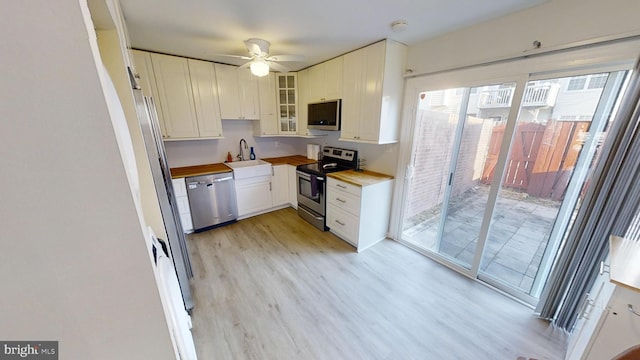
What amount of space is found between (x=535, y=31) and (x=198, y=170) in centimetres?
396

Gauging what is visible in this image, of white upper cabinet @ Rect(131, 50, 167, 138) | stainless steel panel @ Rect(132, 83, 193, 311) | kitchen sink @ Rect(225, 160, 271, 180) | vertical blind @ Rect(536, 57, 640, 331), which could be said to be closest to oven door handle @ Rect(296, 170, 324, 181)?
kitchen sink @ Rect(225, 160, 271, 180)

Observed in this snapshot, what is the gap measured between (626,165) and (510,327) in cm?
142

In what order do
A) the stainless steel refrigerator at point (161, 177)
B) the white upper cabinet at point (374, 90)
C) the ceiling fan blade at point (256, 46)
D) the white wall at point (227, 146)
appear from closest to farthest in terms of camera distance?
1. the stainless steel refrigerator at point (161, 177)
2. the ceiling fan blade at point (256, 46)
3. the white upper cabinet at point (374, 90)
4. the white wall at point (227, 146)

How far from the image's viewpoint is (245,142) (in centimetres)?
385

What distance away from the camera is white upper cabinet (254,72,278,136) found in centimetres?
354

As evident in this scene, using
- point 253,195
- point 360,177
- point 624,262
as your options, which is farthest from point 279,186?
point 624,262

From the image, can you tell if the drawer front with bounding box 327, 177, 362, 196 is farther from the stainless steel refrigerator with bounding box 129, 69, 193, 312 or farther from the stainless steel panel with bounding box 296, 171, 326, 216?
the stainless steel refrigerator with bounding box 129, 69, 193, 312

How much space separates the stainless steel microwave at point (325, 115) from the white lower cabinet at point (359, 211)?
79 cm

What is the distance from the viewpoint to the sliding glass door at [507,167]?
5.36 ft

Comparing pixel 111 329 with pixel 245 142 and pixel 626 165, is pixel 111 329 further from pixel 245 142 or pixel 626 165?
pixel 245 142

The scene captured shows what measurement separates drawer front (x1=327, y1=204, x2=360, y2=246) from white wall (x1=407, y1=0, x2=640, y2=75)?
6.37 ft

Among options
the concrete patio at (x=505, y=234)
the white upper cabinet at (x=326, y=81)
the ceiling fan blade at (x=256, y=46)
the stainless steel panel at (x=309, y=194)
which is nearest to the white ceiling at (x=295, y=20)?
the ceiling fan blade at (x=256, y=46)

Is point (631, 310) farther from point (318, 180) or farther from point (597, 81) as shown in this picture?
point (318, 180)

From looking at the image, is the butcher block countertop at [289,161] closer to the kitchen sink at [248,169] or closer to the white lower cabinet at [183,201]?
the kitchen sink at [248,169]
